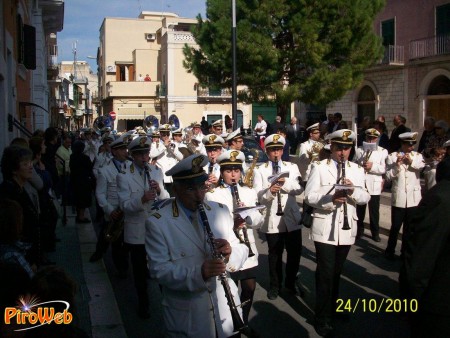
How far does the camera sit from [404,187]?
8344mm

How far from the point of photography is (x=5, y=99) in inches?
408

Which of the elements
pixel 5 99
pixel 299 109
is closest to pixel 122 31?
pixel 299 109

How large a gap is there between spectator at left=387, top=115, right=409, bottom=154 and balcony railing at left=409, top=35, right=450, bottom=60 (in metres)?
18.3

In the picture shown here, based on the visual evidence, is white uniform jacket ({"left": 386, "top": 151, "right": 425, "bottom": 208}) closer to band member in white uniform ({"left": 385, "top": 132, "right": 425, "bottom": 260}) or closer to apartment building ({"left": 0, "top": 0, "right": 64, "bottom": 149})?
band member in white uniform ({"left": 385, "top": 132, "right": 425, "bottom": 260})

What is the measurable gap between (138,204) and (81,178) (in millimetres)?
Result: 5733

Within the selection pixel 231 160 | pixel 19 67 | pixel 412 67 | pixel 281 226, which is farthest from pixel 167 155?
pixel 412 67

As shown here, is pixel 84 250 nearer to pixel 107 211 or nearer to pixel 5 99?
pixel 107 211

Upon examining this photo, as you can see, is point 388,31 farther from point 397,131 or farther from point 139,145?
point 139,145

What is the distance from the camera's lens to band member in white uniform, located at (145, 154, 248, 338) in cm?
348

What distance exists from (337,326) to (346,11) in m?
20.7

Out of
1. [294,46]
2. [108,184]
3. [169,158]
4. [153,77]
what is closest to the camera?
[108,184]

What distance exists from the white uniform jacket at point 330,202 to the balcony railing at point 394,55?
2828 centimetres

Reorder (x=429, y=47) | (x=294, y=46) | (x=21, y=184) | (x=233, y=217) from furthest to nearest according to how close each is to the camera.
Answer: (x=429, y=47) → (x=294, y=46) → (x=21, y=184) → (x=233, y=217)

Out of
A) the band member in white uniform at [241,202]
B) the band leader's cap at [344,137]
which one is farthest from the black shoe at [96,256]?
the band leader's cap at [344,137]
